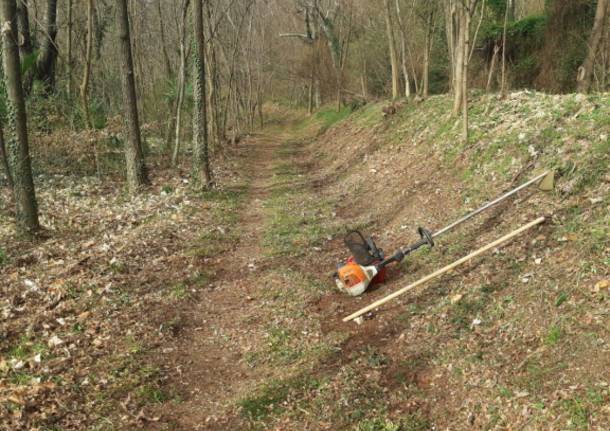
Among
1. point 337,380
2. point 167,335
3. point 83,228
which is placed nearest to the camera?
point 337,380

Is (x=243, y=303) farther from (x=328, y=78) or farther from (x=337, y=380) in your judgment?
(x=328, y=78)

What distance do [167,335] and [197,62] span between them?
9263 millimetres

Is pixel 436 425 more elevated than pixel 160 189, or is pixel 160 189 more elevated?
pixel 160 189

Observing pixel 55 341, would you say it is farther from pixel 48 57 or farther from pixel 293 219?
pixel 48 57

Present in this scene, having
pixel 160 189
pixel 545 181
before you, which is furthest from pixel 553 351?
pixel 160 189

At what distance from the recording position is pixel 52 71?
1723 cm

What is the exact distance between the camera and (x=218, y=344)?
6152 mm

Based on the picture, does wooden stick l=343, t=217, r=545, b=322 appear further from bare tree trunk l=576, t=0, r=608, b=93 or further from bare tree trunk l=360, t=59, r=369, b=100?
bare tree trunk l=360, t=59, r=369, b=100

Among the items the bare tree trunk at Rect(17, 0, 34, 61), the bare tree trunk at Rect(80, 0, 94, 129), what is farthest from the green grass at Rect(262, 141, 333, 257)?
the bare tree trunk at Rect(17, 0, 34, 61)

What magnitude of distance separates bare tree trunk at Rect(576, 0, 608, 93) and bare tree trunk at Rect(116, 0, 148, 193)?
11.8 m

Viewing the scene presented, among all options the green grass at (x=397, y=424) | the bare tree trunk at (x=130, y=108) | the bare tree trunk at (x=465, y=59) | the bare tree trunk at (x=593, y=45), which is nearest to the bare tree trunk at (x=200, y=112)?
the bare tree trunk at (x=130, y=108)

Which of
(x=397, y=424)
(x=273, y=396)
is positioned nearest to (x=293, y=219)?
(x=273, y=396)

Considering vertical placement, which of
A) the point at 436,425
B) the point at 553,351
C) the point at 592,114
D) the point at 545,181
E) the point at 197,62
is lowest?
the point at 436,425

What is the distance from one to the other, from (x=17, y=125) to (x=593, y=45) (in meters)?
13.5
